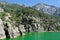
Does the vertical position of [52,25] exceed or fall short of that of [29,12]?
it falls short

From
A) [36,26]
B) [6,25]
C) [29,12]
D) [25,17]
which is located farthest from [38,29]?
[6,25]

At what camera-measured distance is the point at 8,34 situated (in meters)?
69.6

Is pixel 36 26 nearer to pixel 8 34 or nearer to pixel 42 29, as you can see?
pixel 42 29

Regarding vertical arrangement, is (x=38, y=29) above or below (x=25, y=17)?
below

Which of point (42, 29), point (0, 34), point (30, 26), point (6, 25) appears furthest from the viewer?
point (42, 29)

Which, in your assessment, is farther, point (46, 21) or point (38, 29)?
point (46, 21)

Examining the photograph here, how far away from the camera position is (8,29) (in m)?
69.8

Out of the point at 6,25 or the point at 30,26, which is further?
the point at 30,26

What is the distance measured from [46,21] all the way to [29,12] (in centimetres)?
1796

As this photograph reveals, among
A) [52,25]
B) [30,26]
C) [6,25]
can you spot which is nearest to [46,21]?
[52,25]

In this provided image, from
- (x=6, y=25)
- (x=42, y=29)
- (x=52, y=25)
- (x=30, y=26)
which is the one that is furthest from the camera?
(x=52, y=25)

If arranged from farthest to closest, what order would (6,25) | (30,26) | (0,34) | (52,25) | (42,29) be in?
(52,25)
(42,29)
(30,26)
(6,25)
(0,34)

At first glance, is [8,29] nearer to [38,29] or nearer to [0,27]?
[0,27]

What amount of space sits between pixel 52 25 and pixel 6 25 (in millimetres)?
89831
